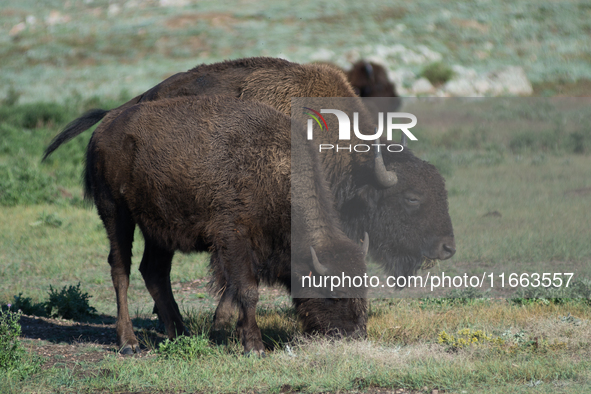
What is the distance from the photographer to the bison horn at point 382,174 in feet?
20.3

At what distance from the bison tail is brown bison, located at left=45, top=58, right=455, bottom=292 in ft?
0.03

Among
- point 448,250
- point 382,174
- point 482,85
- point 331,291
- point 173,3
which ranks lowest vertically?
point 482,85

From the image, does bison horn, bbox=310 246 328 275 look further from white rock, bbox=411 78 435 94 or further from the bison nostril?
white rock, bbox=411 78 435 94

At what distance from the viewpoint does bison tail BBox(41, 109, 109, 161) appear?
6.92 meters

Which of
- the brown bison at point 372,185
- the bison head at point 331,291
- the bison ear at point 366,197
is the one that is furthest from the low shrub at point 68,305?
the bison ear at point 366,197

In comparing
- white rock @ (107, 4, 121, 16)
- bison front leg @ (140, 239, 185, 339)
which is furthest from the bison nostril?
white rock @ (107, 4, 121, 16)

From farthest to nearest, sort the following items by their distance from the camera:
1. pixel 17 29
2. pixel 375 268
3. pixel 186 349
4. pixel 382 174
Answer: pixel 17 29
pixel 375 268
pixel 382 174
pixel 186 349

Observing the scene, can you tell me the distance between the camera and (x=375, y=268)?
870 cm

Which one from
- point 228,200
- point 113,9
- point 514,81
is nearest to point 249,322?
point 228,200

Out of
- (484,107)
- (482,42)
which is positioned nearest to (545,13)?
(482,42)

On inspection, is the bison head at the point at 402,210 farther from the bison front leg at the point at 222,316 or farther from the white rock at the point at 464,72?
the white rock at the point at 464,72

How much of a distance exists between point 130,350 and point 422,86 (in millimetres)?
24792

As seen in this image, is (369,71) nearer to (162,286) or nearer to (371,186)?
(371,186)

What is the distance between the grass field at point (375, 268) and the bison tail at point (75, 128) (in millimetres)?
1822
